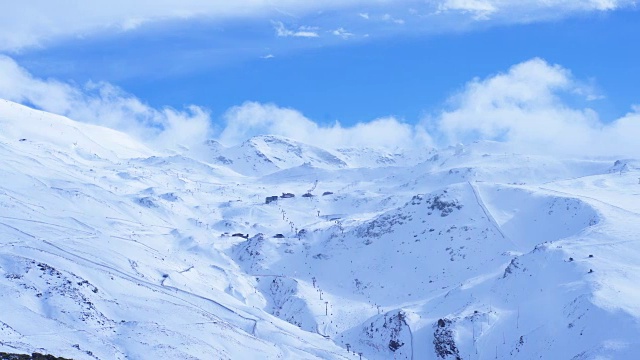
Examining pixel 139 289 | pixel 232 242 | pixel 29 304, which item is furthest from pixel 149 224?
pixel 29 304

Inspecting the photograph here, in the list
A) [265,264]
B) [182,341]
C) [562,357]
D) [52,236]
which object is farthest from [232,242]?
[562,357]

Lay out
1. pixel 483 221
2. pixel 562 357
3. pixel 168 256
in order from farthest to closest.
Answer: pixel 483 221 → pixel 168 256 → pixel 562 357

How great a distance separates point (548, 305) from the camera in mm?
98250

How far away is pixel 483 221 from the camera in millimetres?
146625

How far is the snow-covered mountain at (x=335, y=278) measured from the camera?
280 ft

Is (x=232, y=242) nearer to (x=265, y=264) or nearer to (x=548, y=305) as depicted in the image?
(x=265, y=264)

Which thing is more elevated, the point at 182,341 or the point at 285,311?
the point at 182,341

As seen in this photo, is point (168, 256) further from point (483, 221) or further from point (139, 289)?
point (483, 221)

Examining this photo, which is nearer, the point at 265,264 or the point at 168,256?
the point at 168,256

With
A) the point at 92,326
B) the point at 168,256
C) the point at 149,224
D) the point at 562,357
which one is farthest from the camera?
the point at 149,224

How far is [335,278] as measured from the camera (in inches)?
5709

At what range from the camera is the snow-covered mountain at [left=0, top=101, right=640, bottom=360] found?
280 feet

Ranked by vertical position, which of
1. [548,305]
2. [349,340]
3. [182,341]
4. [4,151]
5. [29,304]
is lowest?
[349,340]

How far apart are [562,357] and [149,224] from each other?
109042 mm
